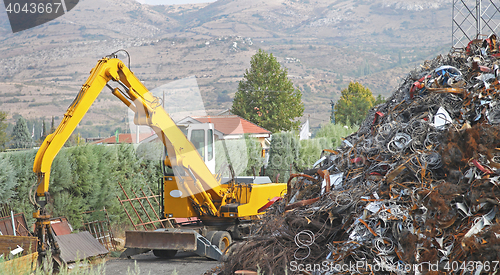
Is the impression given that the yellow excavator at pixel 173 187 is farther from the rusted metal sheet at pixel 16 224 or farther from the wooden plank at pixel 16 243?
the rusted metal sheet at pixel 16 224

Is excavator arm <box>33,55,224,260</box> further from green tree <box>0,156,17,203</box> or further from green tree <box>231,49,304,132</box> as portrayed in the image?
green tree <box>231,49,304,132</box>

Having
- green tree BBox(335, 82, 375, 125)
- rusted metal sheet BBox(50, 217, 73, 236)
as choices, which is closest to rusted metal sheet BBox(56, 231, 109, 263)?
rusted metal sheet BBox(50, 217, 73, 236)

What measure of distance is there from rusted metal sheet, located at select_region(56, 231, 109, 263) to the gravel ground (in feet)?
1.53

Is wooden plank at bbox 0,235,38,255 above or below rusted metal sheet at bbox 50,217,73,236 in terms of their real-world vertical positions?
above

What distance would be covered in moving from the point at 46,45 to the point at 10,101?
57995 mm

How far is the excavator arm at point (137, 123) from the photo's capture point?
669 centimetres

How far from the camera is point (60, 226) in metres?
8.74

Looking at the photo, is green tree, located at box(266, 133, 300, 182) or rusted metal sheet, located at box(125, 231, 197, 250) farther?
green tree, located at box(266, 133, 300, 182)

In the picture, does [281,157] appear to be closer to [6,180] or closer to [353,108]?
[6,180]

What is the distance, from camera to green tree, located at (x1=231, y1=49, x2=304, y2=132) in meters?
37.6

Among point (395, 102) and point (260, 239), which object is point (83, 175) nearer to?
point (260, 239)

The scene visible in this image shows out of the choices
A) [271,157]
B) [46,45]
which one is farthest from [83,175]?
[46,45]

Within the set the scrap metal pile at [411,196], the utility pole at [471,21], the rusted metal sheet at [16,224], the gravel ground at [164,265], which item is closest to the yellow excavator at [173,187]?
the gravel ground at [164,265]

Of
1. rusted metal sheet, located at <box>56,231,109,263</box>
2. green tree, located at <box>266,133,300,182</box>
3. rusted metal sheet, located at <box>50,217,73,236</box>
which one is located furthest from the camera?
green tree, located at <box>266,133,300,182</box>
